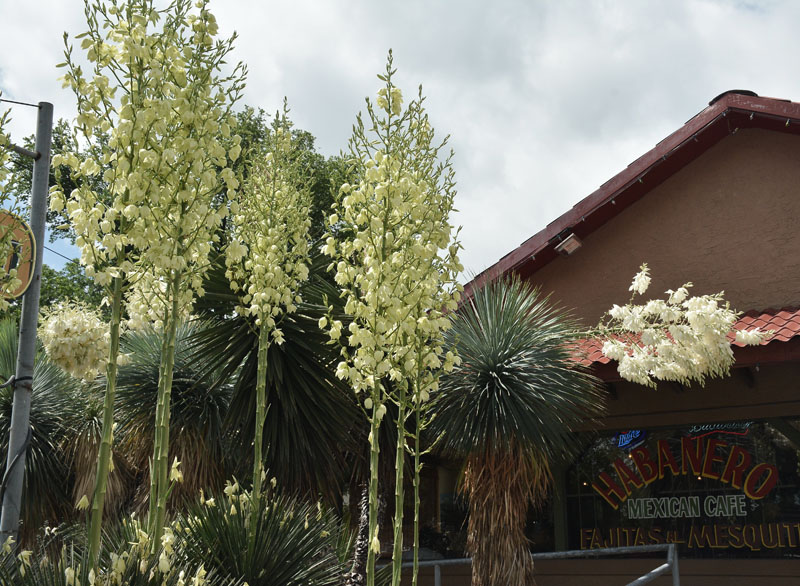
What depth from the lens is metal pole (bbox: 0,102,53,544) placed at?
450 centimetres

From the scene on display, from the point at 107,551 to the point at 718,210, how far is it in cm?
743

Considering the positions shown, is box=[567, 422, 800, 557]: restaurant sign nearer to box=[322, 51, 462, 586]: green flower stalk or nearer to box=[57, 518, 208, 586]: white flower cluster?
box=[322, 51, 462, 586]: green flower stalk

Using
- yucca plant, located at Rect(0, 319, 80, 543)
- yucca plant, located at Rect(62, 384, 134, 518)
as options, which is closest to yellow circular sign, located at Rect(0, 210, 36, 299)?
yucca plant, located at Rect(62, 384, 134, 518)

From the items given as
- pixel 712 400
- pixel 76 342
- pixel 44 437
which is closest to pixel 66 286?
A: pixel 44 437

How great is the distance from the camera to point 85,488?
951 centimetres

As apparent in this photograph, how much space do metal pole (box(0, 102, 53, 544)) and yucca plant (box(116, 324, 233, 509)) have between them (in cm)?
360

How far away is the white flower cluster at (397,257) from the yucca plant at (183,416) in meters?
4.78

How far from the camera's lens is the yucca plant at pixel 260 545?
474 cm

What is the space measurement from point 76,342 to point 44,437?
345 cm

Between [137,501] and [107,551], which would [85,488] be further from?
[107,551]

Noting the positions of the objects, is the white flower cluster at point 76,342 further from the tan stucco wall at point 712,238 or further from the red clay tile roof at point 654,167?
the tan stucco wall at point 712,238

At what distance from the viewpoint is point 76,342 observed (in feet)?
24.2

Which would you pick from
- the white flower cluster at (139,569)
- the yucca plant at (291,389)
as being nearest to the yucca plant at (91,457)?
the yucca plant at (291,389)

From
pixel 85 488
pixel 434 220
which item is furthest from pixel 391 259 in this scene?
pixel 85 488
